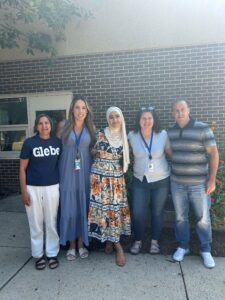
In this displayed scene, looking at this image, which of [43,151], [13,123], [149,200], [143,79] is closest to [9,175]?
[13,123]

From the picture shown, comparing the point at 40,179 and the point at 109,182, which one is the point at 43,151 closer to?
the point at 40,179

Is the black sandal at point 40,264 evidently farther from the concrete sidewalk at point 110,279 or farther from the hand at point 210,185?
the hand at point 210,185

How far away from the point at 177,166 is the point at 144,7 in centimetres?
403

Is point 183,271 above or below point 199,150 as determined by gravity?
below

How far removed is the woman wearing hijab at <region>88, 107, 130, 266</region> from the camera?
11.6ft

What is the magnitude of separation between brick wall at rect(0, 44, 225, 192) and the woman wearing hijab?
2892 millimetres

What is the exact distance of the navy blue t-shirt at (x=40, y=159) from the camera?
133 inches

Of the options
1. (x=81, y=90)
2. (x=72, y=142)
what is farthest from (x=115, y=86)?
(x=72, y=142)

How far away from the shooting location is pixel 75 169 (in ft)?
11.6

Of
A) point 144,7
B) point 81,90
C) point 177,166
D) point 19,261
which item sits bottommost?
point 19,261

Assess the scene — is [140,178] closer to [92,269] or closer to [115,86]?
[92,269]

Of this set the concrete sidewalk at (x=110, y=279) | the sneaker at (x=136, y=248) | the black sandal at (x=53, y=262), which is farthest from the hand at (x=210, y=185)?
the black sandal at (x=53, y=262)

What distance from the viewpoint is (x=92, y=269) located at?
353 centimetres

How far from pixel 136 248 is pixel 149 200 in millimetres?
652
